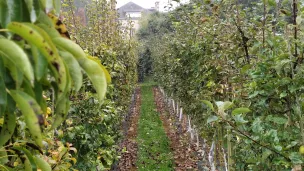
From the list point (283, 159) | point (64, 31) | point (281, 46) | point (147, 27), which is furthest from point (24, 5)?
point (147, 27)

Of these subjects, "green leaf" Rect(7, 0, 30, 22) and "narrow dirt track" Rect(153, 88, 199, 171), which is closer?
"green leaf" Rect(7, 0, 30, 22)

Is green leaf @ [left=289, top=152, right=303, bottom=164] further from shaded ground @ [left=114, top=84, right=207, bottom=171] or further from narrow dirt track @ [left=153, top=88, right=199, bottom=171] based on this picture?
narrow dirt track @ [left=153, top=88, right=199, bottom=171]

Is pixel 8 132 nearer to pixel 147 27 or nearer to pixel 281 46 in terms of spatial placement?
pixel 281 46

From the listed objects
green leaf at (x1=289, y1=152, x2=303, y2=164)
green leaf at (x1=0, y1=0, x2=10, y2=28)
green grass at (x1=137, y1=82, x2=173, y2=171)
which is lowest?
green grass at (x1=137, y1=82, x2=173, y2=171)

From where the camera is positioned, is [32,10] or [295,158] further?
[295,158]

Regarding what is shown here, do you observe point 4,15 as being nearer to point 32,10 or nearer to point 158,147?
point 32,10

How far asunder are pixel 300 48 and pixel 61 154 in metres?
1.71

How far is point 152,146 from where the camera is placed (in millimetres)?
10047

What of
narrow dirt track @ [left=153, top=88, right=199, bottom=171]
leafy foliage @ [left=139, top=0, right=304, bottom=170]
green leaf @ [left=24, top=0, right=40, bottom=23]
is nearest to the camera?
green leaf @ [left=24, top=0, right=40, bottom=23]

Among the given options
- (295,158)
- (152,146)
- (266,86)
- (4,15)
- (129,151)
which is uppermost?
(4,15)

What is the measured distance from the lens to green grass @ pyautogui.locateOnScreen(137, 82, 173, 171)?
8170mm

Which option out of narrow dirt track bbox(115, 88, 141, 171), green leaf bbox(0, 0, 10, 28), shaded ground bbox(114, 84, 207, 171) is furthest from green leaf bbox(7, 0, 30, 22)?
narrow dirt track bbox(115, 88, 141, 171)

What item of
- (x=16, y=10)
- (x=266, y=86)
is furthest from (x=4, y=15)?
(x=266, y=86)

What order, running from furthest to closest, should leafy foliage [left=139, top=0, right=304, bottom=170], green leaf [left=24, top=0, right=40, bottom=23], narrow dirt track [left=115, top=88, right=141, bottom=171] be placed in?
1. narrow dirt track [left=115, top=88, right=141, bottom=171]
2. leafy foliage [left=139, top=0, right=304, bottom=170]
3. green leaf [left=24, top=0, right=40, bottom=23]
